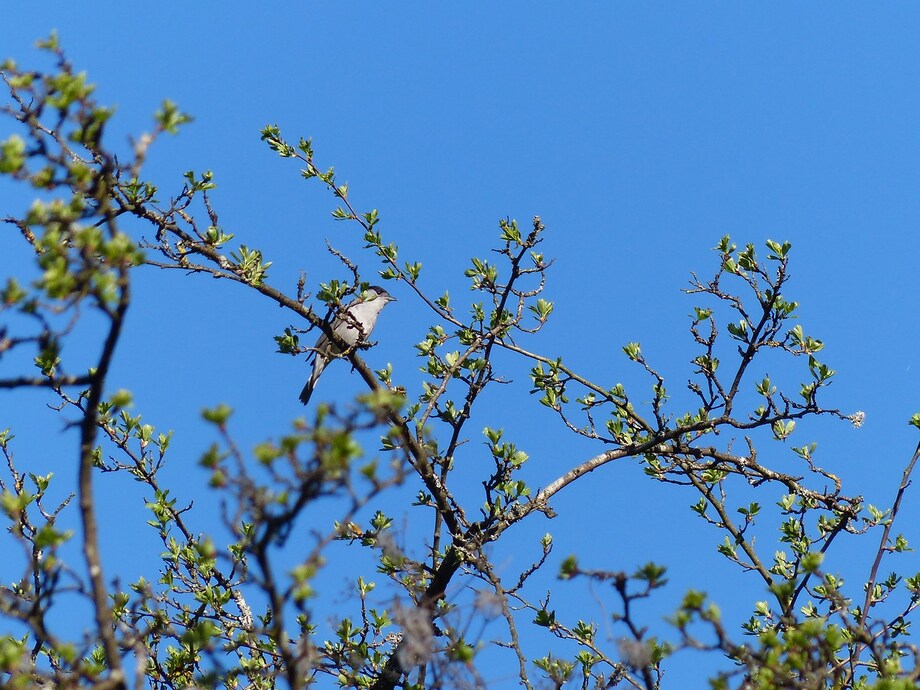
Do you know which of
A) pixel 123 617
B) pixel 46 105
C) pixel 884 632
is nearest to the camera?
pixel 46 105

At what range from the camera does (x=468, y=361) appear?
269 inches

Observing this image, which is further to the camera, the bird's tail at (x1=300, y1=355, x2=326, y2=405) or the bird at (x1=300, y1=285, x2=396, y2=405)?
the bird's tail at (x1=300, y1=355, x2=326, y2=405)

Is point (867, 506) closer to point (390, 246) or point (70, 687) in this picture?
point (390, 246)

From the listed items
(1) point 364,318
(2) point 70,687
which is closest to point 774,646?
(2) point 70,687

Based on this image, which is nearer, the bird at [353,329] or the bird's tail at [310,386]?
the bird at [353,329]

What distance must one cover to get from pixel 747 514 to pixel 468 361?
7.39ft

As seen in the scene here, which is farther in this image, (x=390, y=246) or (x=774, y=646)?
(x=390, y=246)

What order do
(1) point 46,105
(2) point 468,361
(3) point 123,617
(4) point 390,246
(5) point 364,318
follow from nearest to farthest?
(1) point 46,105
(3) point 123,617
(2) point 468,361
(4) point 390,246
(5) point 364,318

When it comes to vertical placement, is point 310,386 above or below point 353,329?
below

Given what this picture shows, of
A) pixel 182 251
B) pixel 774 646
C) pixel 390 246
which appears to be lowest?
pixel 774 646

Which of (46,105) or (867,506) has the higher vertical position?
Answer: (867,506)

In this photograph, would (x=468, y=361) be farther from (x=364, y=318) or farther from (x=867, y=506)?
(x=364, y=318)

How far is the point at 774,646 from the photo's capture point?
146 inches

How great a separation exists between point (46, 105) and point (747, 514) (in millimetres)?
5338
